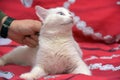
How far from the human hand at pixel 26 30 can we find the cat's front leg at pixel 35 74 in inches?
6.1

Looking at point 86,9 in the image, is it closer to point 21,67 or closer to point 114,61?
point 114,61

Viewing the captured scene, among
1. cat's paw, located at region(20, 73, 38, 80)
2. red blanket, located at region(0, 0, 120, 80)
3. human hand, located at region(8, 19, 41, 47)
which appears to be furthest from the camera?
red blanket, located at region(0, 0, 120, 80)

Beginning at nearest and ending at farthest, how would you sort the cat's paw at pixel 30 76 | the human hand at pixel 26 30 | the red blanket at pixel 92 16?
the cat's paw at pixel 30 76
the human hand at pixel 26 30
the red blanket at pixel 92 16

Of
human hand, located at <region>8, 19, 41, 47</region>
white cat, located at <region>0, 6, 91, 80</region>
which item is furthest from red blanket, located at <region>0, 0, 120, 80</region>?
white cat, located at <region>0, 6, 91, 80</region>

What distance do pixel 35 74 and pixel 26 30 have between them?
0.21 meters

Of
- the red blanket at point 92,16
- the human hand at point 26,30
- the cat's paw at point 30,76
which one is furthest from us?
the red blanket at point 92,16

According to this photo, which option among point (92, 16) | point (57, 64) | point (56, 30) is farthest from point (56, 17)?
point (92, 16)

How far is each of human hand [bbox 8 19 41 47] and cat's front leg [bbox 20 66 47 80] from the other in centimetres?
15

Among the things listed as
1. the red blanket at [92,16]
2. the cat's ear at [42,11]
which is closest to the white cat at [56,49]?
the cat's ear at [42,11]

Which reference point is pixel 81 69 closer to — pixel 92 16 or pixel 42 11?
pixel 42 11

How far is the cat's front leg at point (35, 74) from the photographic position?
97 cm

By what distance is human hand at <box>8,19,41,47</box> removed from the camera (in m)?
1.12

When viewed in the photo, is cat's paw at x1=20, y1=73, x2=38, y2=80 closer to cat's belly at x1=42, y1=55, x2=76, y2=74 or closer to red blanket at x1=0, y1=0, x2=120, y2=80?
cat's belly at x1=42, y1=55, x2=76, y2=74

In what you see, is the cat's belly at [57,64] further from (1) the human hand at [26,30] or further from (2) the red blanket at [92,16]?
(2) the red blanket at [92,16]
